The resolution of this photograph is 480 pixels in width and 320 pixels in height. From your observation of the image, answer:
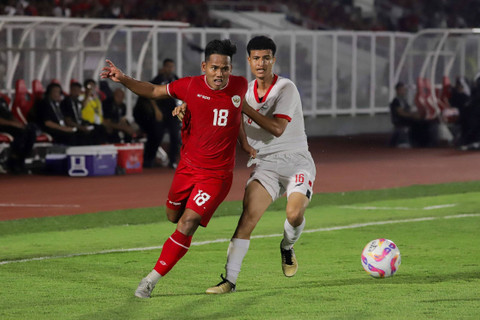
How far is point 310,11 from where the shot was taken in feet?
125

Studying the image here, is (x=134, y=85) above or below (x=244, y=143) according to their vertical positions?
above

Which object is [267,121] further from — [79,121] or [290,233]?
[79,121]

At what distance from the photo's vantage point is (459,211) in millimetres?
14172

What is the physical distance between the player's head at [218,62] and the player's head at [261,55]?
1.77 ft

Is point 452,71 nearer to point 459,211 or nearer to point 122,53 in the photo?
point 122,53

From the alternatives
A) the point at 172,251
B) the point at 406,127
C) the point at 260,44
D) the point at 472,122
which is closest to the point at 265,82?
the point at 260,44

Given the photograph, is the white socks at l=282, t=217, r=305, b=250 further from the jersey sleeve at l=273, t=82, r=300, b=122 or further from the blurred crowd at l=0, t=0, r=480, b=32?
the blurred crowd at l=0, t=0, r=480, b=32

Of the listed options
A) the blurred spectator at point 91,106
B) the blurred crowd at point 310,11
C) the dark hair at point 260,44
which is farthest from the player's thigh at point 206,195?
the blurred crowd at point 310,11

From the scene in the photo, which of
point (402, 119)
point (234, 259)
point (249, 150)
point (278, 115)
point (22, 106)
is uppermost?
point (278, 115)

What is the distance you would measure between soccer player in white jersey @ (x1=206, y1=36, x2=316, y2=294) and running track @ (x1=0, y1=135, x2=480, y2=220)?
5.91 metres

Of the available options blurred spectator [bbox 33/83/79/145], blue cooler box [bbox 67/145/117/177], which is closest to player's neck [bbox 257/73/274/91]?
blue cooler box [bbox 67/145/117/177]

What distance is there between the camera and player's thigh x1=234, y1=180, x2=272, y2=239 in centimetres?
814

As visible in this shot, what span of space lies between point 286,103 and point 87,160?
10.6 metres

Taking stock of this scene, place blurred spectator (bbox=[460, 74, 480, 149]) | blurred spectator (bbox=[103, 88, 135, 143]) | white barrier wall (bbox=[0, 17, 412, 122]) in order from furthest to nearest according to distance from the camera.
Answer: blurred spectator (bbox=[460, 74, 480, 149]) → white barrier wall (bbox=[0, 17, 412, 122]) → blurred spectator (bbox=[103, 88, 135, 143])
